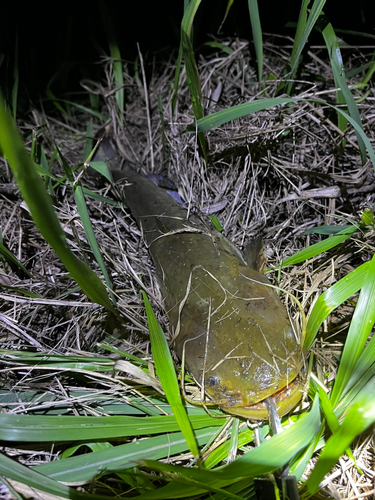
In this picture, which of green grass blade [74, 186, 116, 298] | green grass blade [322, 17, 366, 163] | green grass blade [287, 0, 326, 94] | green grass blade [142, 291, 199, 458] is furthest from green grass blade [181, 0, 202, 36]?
green grass blade [142, 291, 199, 458]

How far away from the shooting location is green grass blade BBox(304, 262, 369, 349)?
4.42ft

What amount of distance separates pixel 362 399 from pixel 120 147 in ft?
7.55

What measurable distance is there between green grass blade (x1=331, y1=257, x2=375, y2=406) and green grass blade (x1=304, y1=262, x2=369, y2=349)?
36 mm

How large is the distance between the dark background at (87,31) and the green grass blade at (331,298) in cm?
182

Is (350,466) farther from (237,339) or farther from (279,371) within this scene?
(237,339)

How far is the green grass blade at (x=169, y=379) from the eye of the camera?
124cm

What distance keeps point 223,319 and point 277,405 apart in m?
0.35

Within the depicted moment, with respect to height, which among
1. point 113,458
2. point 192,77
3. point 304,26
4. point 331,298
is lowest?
point 113,458

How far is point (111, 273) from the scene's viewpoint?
186cm

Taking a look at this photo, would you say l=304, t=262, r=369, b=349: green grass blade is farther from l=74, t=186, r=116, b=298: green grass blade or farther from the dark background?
the dark background

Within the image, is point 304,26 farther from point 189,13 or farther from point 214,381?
point 214,381

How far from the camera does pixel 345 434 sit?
106 cm

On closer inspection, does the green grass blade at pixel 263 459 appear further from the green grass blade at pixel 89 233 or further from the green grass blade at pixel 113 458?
the green grass blade at pixel 89 233

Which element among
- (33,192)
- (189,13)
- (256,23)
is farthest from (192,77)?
(33,192)
